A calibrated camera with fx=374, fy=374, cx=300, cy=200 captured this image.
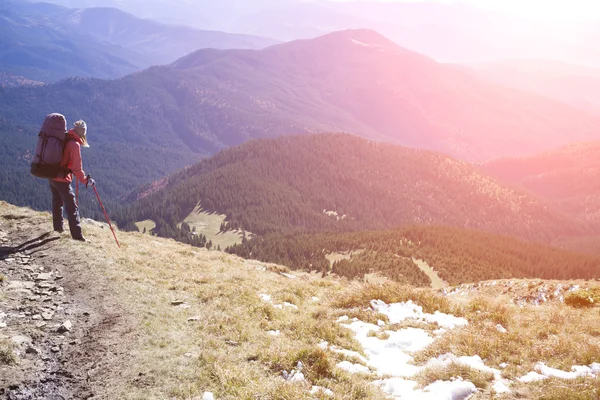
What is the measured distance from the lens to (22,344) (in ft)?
32.1

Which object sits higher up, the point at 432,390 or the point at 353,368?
the point at 432,390

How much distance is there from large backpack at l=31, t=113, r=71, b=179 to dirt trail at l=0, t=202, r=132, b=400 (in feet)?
11.1

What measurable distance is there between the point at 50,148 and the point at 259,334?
12.4 meters

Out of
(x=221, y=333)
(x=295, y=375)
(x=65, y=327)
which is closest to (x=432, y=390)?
(x=295, y=375)

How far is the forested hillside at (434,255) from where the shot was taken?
3531 inches

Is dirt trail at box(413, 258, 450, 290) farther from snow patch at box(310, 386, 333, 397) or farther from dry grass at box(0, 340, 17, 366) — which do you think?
dry grass at box(0, 340, 17, 366)

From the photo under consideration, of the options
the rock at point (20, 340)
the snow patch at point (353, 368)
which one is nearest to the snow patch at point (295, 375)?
the snow patch at point (353, 368)

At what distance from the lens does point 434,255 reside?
330 ft

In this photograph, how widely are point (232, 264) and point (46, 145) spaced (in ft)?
36.2

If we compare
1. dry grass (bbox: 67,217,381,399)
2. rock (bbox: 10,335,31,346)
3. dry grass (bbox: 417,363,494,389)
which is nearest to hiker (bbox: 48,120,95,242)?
dry grass (bbox: 67,217,381,399)

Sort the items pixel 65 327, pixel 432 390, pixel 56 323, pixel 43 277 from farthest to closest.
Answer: pixel 43 277, pixel 56 323, pixel 65 327, pixel 432 390

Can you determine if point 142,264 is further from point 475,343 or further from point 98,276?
point 475,343

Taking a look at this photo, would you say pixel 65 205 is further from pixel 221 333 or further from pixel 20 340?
pixel 221 333

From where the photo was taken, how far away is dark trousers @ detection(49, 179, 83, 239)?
16.8 meters
